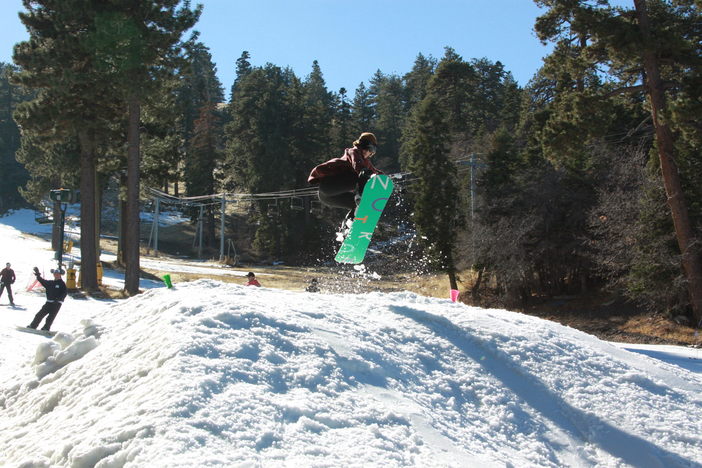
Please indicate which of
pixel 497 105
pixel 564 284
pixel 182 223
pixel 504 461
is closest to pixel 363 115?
pixel 497 105

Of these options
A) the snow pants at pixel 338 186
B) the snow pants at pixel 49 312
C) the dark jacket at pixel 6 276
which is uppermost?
the snow pants at pixel 338 186

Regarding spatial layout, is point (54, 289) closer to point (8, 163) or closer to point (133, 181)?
point (133, 181)

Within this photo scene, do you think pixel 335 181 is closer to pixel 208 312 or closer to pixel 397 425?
pixel 208 312

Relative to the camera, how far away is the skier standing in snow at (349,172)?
10.1 meters

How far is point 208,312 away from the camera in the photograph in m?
6.70

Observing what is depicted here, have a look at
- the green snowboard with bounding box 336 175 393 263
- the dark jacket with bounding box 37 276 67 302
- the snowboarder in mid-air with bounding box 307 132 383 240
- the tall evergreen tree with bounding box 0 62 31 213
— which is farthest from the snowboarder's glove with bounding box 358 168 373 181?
the tall evergreen tree with bounding box 0 62 31 213

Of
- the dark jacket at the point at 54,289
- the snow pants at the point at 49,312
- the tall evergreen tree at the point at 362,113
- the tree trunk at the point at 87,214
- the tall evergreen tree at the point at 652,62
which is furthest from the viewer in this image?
the tall evergreen tree at the point at 362,113

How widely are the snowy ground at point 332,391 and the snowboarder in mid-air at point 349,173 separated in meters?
2.07

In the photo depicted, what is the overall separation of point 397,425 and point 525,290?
27.1 metres

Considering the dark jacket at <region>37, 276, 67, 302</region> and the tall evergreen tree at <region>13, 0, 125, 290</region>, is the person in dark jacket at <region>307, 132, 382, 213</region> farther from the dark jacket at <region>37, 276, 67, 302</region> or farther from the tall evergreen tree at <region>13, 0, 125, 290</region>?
the tall evergreen tree at <region>13, 0, 125, 290</region>

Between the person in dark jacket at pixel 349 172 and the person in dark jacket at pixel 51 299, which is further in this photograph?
the person in dark jacket at pixel 51 299

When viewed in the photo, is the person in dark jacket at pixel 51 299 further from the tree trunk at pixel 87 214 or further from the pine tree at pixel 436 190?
the pine tree at pixel 436 190

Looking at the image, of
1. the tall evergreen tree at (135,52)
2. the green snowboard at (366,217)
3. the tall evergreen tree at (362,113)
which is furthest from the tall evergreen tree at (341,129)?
the green snowboard at (366,217)

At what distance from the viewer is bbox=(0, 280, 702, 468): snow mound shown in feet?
14.8
